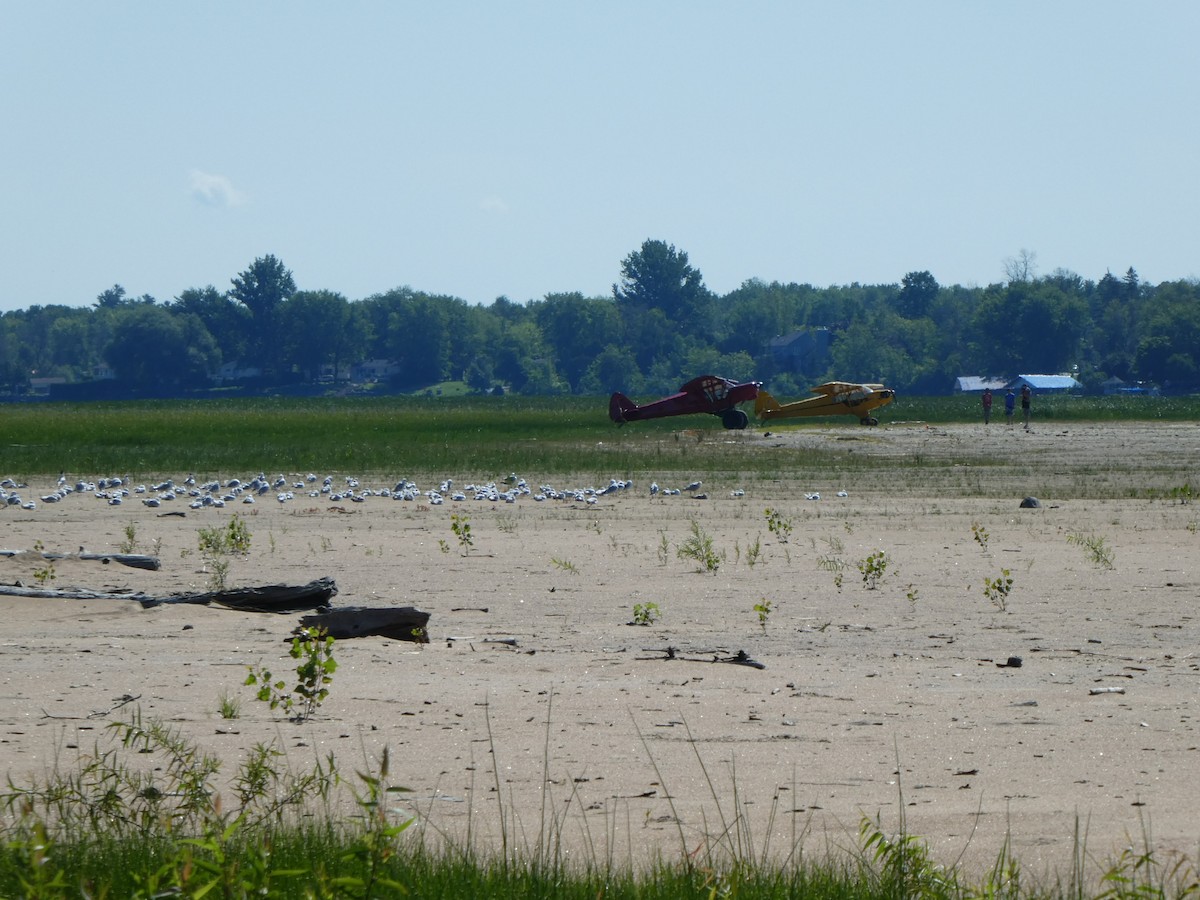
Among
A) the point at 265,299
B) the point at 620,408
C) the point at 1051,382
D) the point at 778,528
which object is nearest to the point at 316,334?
the point at 265,299

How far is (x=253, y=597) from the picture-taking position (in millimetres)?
10961

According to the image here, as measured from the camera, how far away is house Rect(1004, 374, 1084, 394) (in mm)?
130875

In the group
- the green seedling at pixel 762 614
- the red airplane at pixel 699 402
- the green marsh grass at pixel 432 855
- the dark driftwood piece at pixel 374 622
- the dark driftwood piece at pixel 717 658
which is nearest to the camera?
the green marsh grass at pixel 432 855

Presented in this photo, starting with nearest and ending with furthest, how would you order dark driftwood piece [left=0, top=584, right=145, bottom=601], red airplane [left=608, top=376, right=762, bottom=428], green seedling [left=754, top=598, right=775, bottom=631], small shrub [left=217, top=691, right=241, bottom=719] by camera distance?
small shrub [left=217, top=691, right=241, bottom=719] → green seedling [left=754, top=598, right=775, bottom=631] → dark driftwood piece [left=0, top=584, right=145, bottom=601] → red airplane [left=608, top=376, right=762, bottom=428]

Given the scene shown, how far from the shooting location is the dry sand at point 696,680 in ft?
19.6

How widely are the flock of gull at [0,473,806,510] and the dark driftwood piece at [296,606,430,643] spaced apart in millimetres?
11649

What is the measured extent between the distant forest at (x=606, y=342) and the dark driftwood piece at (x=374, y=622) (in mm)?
145080

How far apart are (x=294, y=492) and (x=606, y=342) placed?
15931 cm

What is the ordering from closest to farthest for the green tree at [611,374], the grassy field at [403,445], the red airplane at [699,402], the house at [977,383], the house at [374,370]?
the grassy field at [403,445]
the red airplane at [699,402]
the house at [977,383]
the green tree at [611,374]
the house at [374,370]

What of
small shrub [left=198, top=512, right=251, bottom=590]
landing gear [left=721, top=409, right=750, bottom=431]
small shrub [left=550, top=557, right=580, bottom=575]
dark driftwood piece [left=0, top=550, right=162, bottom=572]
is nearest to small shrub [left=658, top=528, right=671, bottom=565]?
small shrub [left=550, top=557, right=580, bottom=575]

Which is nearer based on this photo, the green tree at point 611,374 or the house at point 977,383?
the house at point 977,383

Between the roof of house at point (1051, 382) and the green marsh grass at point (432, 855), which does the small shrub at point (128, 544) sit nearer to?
the green marsh grass at point (432, 855)

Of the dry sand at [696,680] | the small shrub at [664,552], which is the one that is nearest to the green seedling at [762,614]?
the dry sand at [696,680]

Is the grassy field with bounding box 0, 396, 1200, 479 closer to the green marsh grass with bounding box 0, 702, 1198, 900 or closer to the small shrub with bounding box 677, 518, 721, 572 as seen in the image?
the small shrub with bounding box 677, 518, 721, 572
